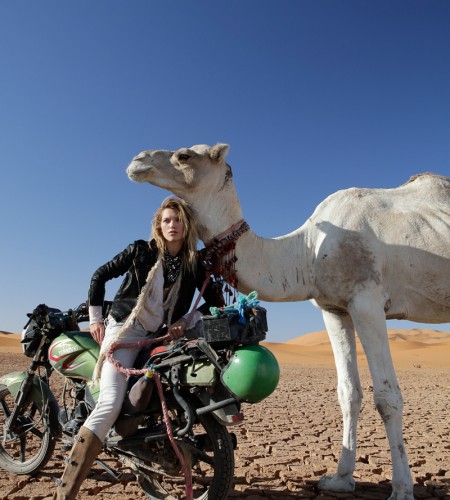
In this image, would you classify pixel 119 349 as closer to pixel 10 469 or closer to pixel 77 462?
pixel 77 462

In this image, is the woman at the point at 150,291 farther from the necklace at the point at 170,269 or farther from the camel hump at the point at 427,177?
the camel hump at the point at 427,177

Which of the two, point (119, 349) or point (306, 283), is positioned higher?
point (306, 283)

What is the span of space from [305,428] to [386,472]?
9.54 ft

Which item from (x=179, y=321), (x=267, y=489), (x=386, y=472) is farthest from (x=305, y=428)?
(x=179, y=321)

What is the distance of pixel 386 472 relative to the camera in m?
4.69

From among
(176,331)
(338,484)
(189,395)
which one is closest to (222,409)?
(189,395)

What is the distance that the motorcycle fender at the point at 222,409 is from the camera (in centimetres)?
291

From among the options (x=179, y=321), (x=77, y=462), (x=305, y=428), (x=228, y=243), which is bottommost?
(x=305, y=428)

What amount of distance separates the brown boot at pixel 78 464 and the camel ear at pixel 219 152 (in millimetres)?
2371

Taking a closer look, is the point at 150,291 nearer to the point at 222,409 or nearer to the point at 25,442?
the point at 222,409

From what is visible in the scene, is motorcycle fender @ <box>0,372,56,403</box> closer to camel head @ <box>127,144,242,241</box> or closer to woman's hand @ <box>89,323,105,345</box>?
woman's hand @ <box>89,323,105,345</box>

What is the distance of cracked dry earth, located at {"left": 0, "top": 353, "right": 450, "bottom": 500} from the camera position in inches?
154

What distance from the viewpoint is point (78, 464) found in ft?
9.84

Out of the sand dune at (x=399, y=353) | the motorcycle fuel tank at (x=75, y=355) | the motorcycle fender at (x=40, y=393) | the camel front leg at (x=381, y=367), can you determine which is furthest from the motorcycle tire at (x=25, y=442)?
the sand dune at (x=399, y=353)
